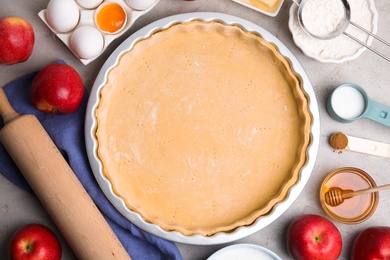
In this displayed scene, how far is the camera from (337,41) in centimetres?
141

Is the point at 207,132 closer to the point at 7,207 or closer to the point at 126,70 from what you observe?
the point at 126,70

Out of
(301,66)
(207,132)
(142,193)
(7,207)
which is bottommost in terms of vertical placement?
(7,207)

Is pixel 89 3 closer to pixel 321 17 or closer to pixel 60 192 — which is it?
pixel 60 192

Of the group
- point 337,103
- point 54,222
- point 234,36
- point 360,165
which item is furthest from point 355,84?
point 54,222

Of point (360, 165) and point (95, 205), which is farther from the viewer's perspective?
point (360, 165)

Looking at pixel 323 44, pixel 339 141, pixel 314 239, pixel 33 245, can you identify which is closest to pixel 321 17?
pixel 323 44

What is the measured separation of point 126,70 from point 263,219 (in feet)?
1.63

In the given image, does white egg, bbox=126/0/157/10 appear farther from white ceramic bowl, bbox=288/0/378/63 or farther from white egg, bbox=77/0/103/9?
white ceramic bowl, bbox=288/0/378/63

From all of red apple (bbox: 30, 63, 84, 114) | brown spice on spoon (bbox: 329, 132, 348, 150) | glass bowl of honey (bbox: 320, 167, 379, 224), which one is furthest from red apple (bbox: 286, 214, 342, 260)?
red apple (bbox: 30, 63, 84, 114)

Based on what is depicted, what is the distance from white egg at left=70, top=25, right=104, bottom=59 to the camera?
1.34m

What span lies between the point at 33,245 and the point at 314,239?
2.23 ft

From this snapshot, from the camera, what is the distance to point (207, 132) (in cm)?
134

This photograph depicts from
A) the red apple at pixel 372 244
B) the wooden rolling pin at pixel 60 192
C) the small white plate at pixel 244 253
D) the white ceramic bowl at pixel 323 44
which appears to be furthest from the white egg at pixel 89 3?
the red apple at pixel 372 244

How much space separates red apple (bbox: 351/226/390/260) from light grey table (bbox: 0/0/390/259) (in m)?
0.04
